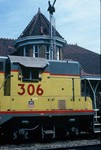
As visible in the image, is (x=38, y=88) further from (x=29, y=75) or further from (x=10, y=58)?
(x=10, y=58)

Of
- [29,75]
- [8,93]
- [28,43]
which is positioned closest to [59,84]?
[29,75]

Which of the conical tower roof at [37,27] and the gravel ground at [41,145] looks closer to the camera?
the gravel ground at [41,145]

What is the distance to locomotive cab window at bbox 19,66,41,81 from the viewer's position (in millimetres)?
12039

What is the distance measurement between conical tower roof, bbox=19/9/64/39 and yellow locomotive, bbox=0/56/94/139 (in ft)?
36.6

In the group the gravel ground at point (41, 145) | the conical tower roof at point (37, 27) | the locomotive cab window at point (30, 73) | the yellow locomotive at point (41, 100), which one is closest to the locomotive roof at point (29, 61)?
the yellow locomotive at point (41, 100)

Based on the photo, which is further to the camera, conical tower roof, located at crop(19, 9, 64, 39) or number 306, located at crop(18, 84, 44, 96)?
conical tower roof, located at crop(19, 9, 64, 39)

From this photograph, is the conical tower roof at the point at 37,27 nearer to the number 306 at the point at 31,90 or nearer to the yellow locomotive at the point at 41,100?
the yellow locomotive at the point at 41,100

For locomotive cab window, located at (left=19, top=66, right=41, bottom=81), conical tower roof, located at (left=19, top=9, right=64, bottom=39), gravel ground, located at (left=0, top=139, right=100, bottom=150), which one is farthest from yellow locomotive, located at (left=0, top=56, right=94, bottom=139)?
conical tower roof, located at (left=19, top=9, right=64, bottom=39)

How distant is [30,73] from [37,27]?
1315cm

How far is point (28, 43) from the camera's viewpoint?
77.7 feet

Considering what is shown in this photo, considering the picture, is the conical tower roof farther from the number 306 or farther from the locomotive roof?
the number 306

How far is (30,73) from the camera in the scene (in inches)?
480

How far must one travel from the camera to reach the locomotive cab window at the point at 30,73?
39.5ft

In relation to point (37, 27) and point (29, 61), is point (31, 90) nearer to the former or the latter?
point (29, 61)
